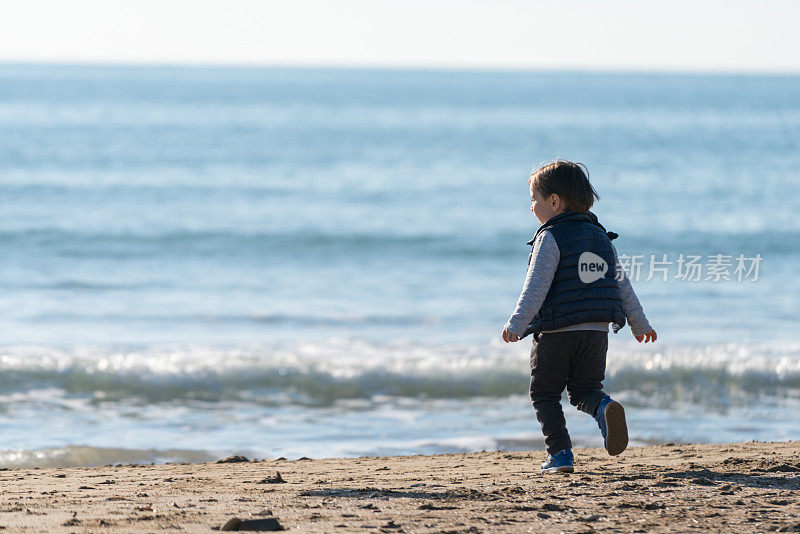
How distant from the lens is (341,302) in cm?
1171

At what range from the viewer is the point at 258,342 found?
9273mm

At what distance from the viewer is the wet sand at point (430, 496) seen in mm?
3133

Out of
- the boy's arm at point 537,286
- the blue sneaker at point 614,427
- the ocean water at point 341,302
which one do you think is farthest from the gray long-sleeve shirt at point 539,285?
the ocean water at point 341,302

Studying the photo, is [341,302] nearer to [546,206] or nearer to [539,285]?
[546,206]

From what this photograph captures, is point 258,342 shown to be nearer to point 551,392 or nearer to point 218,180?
point 551,392

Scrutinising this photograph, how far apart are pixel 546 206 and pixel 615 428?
41.2 inches

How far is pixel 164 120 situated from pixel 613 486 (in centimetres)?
5196

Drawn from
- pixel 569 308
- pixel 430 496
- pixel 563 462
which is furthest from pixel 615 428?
pixel 430 496

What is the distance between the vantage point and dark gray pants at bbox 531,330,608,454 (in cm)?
405

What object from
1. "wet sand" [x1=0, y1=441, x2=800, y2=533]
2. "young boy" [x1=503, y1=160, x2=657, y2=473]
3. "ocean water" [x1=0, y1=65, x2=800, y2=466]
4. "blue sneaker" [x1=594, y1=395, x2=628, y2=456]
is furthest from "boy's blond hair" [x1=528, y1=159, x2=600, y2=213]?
"ocean water" [x1=0, y1=65, x2=800, y2=466]

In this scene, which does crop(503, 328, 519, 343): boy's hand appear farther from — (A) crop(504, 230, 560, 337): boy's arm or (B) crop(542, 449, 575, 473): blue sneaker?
(B) crop(542, 449, 575, 473): blue sneaker

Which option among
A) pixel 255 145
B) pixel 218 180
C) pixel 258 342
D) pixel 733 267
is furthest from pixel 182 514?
pixel 255 145

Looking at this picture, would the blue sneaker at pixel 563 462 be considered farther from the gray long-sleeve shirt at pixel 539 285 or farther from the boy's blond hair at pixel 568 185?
the boy's blond hair at pixel 568 185

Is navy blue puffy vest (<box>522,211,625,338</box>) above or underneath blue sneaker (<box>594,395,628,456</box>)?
above
